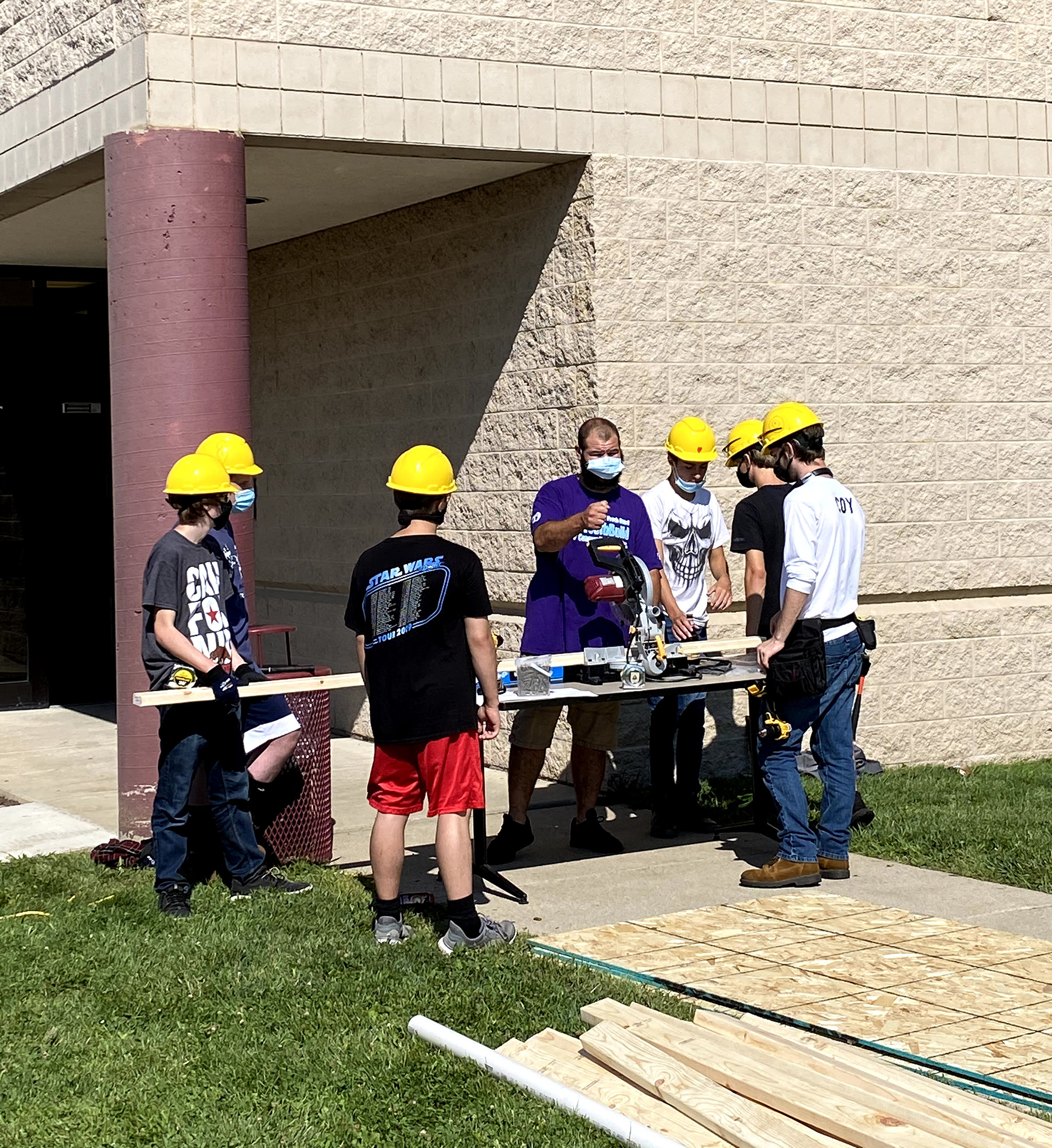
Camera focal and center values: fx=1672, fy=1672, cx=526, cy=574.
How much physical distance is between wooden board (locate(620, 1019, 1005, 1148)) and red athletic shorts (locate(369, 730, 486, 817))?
1685 millimetres

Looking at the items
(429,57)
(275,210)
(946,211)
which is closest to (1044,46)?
(946,211)

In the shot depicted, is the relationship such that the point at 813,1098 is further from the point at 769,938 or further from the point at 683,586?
the point at 683,586

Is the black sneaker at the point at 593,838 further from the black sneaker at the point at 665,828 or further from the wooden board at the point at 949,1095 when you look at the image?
the wooden board at the point at 949,1095

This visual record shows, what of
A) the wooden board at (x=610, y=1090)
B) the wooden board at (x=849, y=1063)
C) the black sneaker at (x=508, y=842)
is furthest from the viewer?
the black sneaker at (x=508, y=842)

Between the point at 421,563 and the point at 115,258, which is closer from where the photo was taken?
the point at 421,563

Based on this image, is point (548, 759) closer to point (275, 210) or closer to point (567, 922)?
point (567, 922)

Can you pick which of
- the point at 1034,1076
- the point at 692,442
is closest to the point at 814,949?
the point at 1034,1076

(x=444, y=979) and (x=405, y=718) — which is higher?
(x=405, y=718)

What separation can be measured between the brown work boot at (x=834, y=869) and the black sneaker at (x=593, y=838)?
111 cm

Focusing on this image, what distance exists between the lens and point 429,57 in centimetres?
936

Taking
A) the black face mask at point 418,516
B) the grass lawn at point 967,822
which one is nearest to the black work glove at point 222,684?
the black face mask at point 418,516

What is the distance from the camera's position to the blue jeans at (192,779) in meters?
7.05

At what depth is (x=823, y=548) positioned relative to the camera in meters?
7.43

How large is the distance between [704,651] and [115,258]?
3684 mm
